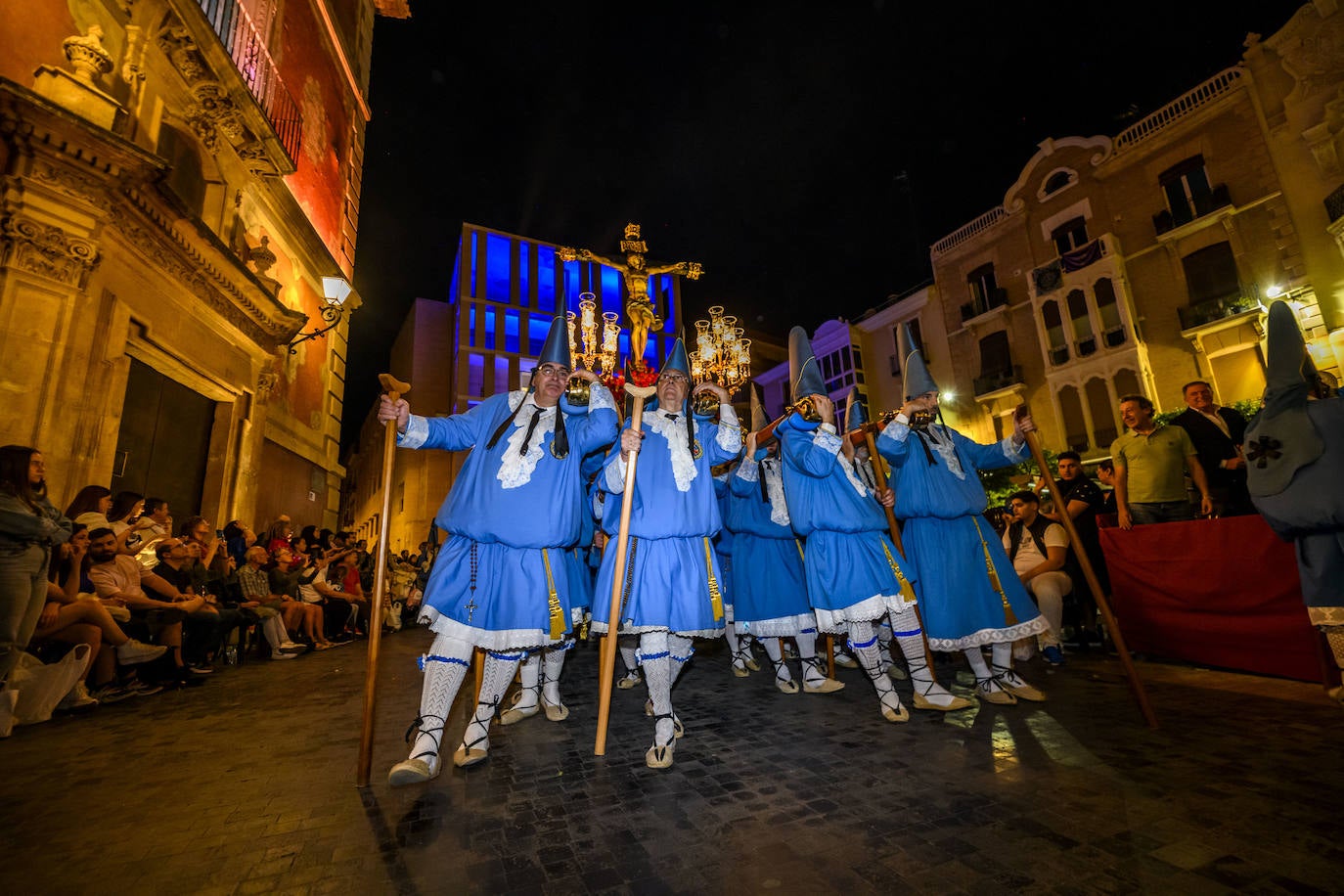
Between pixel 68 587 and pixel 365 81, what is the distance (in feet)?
53.7

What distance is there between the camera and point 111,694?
4.94m

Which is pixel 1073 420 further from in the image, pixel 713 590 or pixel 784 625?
pixel 713 590

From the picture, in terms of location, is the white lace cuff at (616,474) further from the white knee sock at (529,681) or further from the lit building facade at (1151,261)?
the lit building facade at (1151,261)

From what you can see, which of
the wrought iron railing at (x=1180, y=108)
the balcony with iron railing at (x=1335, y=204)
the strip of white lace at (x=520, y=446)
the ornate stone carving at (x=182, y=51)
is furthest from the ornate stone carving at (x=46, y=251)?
the wrought iron railing at (x=1180, y=108)

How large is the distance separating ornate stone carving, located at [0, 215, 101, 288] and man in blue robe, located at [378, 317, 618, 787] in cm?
583

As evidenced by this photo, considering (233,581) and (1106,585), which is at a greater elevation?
(233,581)

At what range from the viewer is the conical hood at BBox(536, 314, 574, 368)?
377cm

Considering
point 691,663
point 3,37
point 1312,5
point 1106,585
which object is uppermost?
point 1312,5

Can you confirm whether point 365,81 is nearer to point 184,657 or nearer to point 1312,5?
point 184,657

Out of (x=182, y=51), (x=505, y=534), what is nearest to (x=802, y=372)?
(x=505, y=534)

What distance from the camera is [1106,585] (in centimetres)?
579

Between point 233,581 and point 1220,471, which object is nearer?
point 1220,471

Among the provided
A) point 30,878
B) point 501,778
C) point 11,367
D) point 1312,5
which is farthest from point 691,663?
point 1312,5

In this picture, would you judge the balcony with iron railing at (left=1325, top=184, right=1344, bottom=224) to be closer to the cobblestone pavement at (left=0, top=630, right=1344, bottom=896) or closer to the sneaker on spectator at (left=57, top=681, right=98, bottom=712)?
the cobblestone pavement at (left=0, top=630, right=1344, bottom=896)
